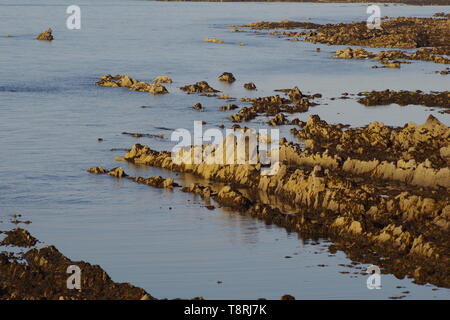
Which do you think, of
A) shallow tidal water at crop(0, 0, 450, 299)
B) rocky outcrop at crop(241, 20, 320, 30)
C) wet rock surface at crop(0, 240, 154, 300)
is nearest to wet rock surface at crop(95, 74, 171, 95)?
shallow tidal water at crop(0, 0, 450, 299)

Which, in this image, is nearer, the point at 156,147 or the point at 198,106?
the point at 156,147

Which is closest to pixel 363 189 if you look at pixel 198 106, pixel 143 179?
pixel 143 179

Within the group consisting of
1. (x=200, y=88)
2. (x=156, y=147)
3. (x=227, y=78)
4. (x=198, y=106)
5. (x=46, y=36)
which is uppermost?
(x=46, y=36)

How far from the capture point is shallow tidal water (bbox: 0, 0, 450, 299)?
28.8 m

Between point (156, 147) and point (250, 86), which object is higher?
point (250, 86)

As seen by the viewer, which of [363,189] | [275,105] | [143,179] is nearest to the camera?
[363,189]

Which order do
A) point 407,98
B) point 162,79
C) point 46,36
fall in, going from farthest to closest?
point 46,36
point 162,79
point 407,98

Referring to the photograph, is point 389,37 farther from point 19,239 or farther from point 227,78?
point 19,239

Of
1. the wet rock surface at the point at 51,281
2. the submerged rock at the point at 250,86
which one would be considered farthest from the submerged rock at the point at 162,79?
the wet rock surface at the point at 51,281

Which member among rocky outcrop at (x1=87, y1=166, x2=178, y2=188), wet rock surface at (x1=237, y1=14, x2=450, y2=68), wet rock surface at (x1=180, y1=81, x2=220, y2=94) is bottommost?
rocky outcrop at (x1=87, y1=166, x2=178, y2=188)

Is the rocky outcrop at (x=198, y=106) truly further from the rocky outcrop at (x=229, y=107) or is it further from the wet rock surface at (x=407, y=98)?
the wet rock surface at (x=407, y=98)

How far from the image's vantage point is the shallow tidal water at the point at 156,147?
28766 mm

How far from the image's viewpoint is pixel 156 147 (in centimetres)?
4853

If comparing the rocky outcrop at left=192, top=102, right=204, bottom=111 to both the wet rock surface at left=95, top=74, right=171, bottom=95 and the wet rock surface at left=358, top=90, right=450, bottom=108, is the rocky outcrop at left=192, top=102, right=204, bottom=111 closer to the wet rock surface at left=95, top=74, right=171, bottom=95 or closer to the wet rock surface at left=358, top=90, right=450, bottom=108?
the wet rock surface at left=95, top=74, right=171, bottom=95
